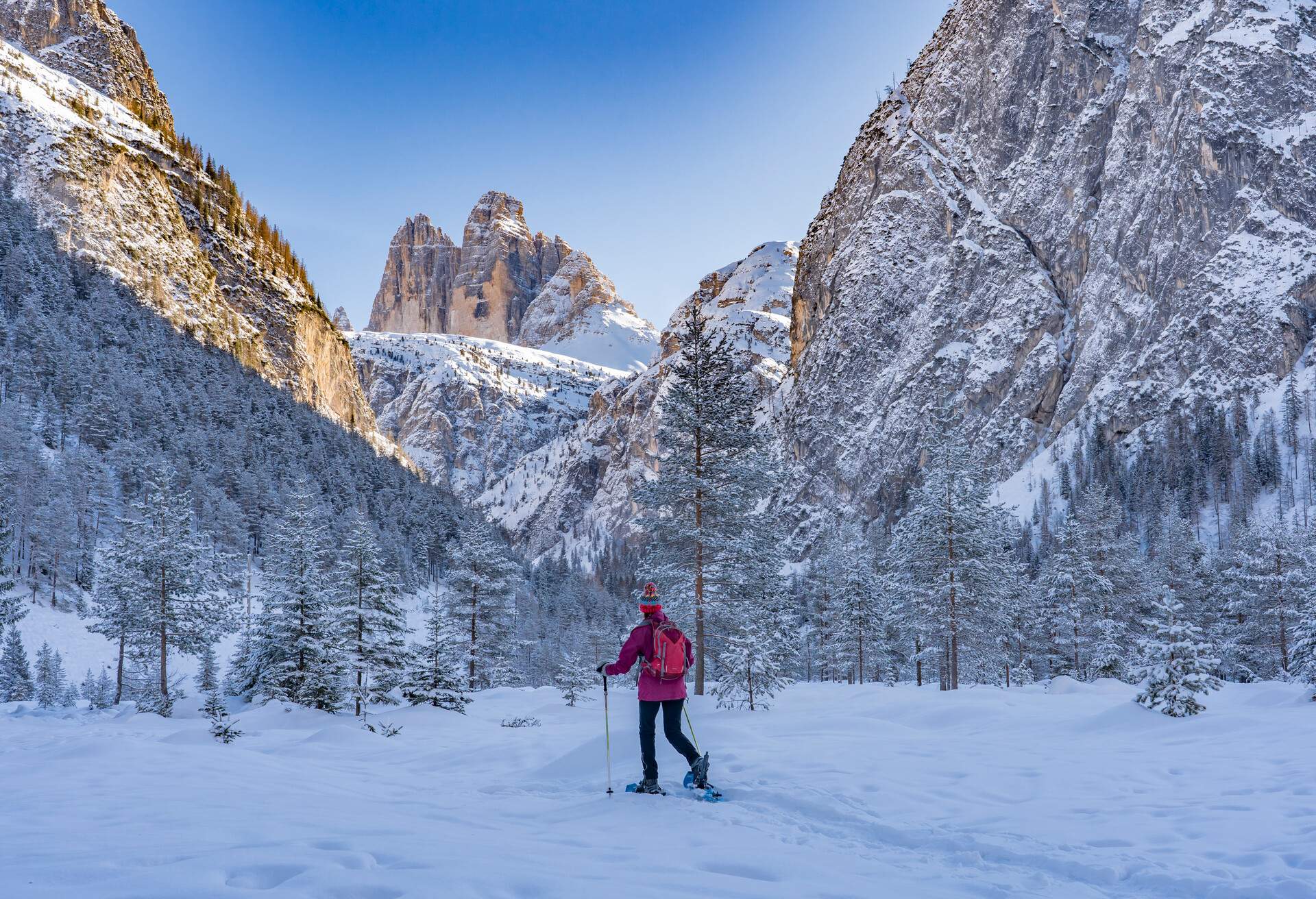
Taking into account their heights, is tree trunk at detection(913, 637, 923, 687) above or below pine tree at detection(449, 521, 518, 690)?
below

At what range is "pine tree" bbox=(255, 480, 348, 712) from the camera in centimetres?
2038

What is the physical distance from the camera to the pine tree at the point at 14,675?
101 ft

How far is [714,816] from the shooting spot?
6.38m

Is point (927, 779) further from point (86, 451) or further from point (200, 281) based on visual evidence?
point (200, 281)

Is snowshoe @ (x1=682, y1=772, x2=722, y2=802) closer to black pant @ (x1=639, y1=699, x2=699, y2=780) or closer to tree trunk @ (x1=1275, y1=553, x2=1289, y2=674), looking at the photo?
black pant @ (x1=639, y1=699, x2=699, y2=780)

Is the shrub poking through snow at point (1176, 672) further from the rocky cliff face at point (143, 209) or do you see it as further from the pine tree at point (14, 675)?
the rocky cliff face at point (143, 209)

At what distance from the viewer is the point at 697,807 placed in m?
6.72

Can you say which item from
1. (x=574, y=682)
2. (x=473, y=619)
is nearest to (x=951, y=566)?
(x=574, y=682)

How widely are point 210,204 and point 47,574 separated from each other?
98.1 m

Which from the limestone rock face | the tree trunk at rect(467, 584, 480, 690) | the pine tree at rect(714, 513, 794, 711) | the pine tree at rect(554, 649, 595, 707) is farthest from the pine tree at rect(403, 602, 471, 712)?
the limestone rock face

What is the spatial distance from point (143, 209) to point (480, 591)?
11283 cm

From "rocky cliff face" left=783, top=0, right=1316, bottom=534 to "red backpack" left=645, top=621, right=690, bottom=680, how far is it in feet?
422

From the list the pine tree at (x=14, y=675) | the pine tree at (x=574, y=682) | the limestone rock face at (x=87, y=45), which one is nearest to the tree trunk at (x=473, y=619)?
the pine tree at (x=574, y=682)

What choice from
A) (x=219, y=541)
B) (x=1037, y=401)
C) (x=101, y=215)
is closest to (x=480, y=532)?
(x=219, y=541)
